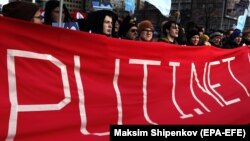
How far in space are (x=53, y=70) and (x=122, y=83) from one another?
97 cm

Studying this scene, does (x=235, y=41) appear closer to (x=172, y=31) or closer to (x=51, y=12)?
(x=172, y=31)

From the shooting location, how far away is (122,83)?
4.85 m

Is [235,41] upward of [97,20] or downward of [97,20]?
downward

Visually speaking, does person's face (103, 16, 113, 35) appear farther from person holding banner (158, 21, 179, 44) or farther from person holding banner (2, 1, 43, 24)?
person holding banner (158, 21, 179, 44)

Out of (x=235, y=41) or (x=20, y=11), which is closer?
(x=20, y=11)

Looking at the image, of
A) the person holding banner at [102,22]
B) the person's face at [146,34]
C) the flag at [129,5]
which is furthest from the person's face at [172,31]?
the flag at [129,5]

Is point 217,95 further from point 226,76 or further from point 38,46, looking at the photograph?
point 38,46

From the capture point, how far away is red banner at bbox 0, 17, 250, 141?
3.77 metres

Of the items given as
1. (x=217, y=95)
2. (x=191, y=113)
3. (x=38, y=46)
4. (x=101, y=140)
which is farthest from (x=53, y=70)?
(x=217, y=95)

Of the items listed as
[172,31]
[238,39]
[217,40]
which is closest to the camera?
[172,31]

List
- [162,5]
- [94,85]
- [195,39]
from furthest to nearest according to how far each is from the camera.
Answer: [195,39], [162,5], [94,85]

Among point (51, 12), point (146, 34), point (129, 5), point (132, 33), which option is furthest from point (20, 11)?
point (129, 5)

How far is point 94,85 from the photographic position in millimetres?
4477

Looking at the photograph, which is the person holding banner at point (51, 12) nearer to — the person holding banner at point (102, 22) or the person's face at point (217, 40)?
the person holding banner at point (102, 22)
